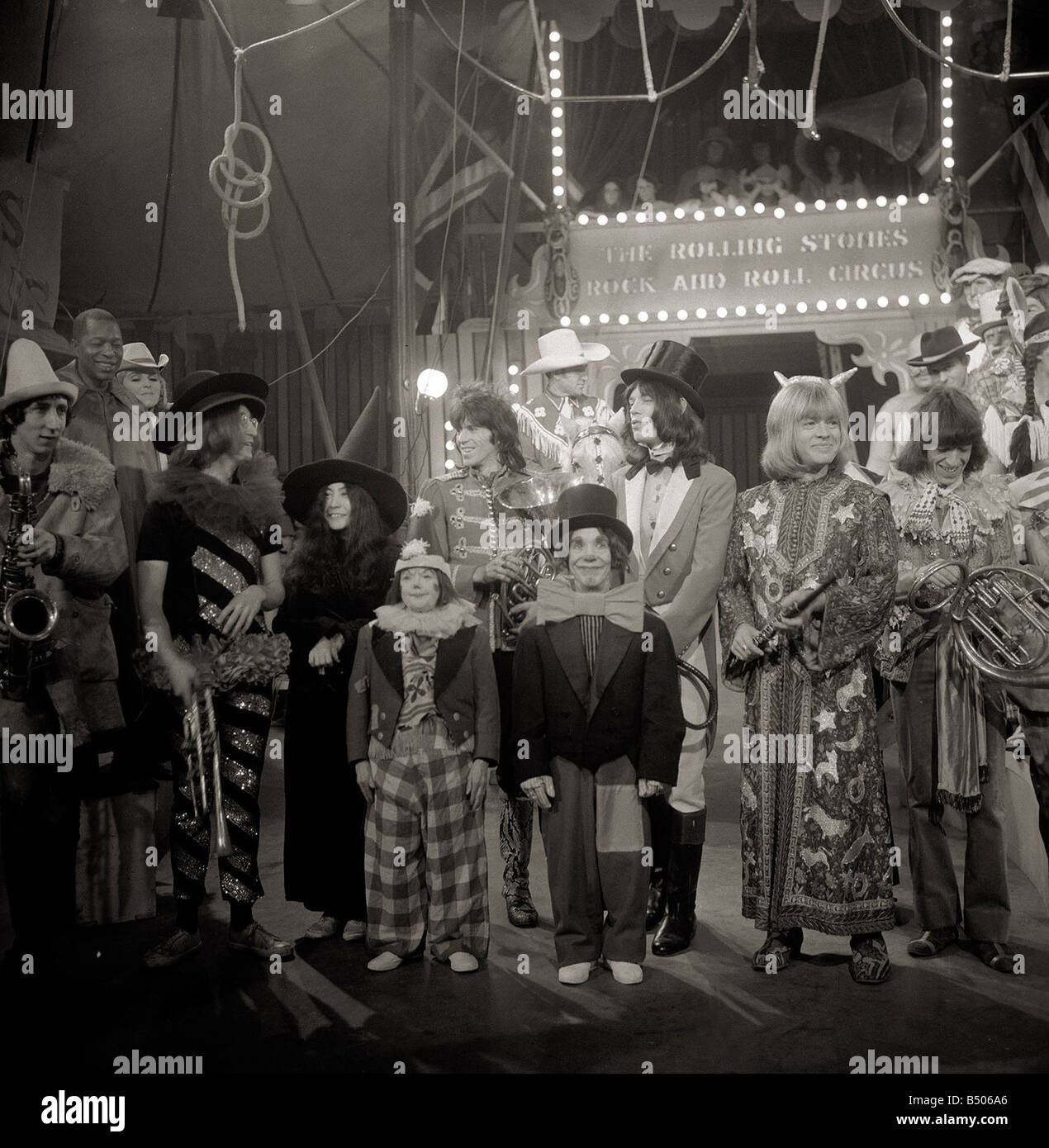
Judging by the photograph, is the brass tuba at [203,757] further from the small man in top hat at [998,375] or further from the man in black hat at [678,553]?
the small man in top hat at [998,375]

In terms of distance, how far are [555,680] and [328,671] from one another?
0.77m

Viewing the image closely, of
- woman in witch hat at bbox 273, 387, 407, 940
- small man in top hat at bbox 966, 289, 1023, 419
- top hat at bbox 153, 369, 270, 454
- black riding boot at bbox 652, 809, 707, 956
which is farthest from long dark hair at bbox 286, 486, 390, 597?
small man in top hat at bbox 966, 289, 1023, 419

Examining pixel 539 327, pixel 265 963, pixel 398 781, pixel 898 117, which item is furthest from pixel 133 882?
pixel 898 117

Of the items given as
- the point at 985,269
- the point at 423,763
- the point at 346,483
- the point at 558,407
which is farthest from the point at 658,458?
the point at 985,269

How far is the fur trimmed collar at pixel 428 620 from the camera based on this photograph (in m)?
3.40

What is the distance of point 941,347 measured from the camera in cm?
521

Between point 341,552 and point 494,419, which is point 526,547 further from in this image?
point 341,552

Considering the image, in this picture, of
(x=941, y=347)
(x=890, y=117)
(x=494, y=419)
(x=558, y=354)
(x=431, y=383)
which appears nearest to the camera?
(x=494, y=419)

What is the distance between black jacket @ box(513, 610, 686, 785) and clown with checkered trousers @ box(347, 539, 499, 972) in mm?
142

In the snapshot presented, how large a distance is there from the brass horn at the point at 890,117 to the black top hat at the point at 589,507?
6.89 meters

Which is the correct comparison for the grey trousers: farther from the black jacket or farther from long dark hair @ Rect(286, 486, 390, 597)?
long dark hair @ Rect(286, 486, 390, 597)

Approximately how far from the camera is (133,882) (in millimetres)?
3951

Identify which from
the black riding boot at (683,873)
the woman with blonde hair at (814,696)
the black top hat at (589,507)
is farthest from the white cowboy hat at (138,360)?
the black riding boot at (683,873)

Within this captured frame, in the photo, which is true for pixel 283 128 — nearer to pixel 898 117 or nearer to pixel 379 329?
pixel 379 329
